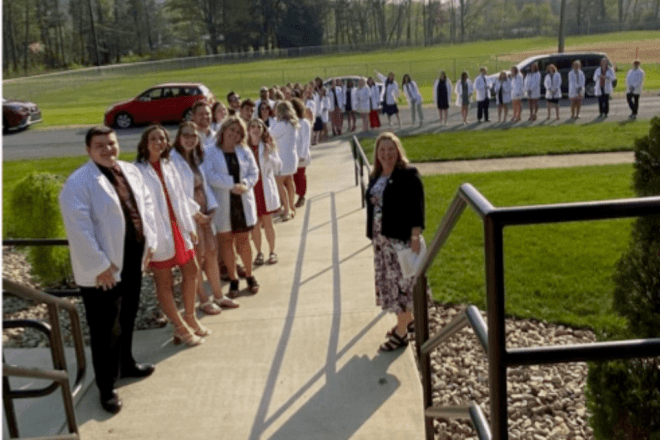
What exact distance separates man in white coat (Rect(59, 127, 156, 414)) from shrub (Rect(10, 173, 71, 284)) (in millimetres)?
2987

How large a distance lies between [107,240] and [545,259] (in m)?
4.96

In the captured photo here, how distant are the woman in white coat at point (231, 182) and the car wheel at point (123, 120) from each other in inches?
857

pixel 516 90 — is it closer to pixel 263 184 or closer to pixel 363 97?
pixel 363 97

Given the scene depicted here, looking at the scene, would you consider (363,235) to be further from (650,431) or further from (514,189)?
(650,431)

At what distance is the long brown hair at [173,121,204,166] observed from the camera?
6.09m

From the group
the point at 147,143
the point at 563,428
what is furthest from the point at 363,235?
the point at 563,428

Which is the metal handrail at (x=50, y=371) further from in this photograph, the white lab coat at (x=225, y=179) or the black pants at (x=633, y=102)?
the black pants at (x=633, y=102)

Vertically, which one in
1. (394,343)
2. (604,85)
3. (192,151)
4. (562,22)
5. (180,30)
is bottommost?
(394,343)

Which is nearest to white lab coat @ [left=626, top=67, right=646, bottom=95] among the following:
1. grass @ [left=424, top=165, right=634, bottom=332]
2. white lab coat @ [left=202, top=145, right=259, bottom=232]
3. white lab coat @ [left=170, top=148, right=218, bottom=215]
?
grass @ [left=424, top=165, right=634, bottom=332]

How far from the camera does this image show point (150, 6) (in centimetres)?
12150

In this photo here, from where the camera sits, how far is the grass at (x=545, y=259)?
636 centimetres

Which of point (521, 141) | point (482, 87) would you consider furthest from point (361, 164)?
point (482, 87)

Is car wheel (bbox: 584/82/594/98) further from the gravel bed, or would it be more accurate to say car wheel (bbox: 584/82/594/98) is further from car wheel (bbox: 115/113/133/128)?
the gravel bed

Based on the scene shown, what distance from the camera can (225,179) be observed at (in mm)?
6629
